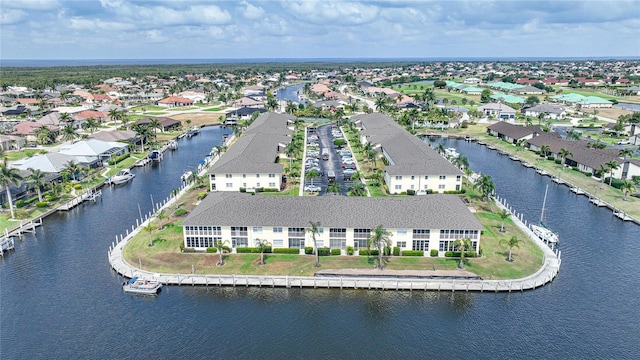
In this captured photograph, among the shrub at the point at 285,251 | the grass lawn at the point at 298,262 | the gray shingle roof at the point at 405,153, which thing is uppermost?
the gray shingle roof at the point at 405,153

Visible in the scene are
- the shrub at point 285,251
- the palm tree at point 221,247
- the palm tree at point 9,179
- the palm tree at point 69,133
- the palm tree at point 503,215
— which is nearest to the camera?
the palm tree at point 221,247

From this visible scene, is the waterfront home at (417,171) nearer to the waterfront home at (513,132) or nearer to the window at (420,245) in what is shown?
the window at (420,245)

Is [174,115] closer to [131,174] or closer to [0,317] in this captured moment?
[131,174]

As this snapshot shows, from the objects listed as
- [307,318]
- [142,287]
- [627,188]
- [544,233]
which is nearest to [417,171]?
[544,233]

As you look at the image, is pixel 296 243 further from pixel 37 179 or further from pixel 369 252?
pixel 37 179

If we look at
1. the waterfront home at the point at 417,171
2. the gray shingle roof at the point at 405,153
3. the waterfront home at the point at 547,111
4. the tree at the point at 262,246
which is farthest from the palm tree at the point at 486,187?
the waterfront home at the point at 547,111

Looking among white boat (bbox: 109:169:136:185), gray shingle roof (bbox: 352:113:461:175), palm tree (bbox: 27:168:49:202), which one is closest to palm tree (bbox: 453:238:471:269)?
gray shingle roof (bbox: 352:113:461:175)
